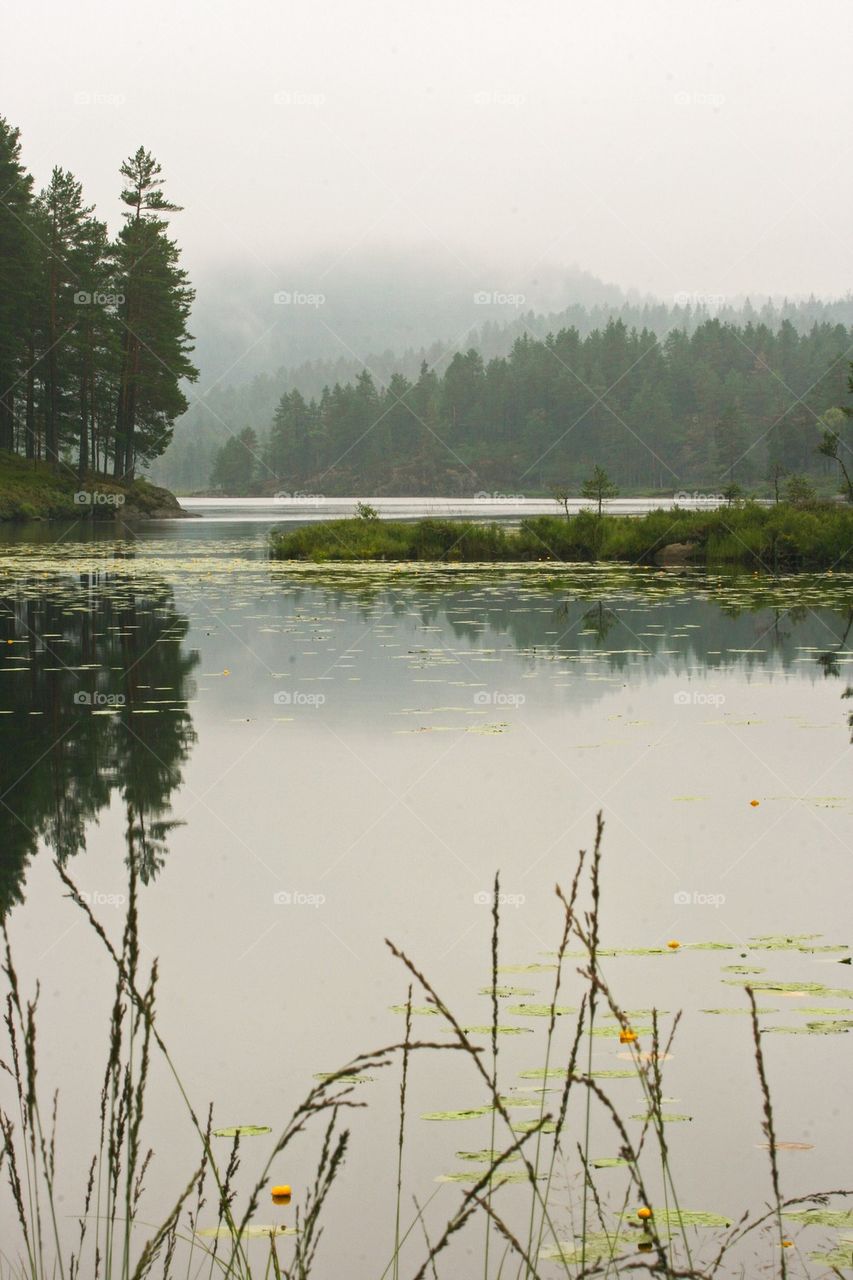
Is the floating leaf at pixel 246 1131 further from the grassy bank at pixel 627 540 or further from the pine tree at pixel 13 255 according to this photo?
the pine tree at pixel 13 255

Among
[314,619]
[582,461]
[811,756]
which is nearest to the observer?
[811,756]

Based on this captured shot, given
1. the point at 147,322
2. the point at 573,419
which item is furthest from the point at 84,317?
the point at 573,419

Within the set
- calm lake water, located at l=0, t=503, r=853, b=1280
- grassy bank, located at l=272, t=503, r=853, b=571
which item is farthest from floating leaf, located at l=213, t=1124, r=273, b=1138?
grassy bank, located at l=272, t=503, r=853, b=571

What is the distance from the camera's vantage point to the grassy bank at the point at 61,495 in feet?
209

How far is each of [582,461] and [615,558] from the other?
128 m

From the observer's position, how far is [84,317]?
74.2 m

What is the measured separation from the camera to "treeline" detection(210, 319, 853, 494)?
156 meters

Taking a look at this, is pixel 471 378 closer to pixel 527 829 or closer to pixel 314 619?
pixel 314 619

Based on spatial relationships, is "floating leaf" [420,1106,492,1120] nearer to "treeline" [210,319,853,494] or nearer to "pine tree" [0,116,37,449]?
"pine tree" [0,116,37,449]

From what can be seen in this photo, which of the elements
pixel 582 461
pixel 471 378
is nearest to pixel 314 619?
pixel 582 461

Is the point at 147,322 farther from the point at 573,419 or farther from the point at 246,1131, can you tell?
the point at 573,419

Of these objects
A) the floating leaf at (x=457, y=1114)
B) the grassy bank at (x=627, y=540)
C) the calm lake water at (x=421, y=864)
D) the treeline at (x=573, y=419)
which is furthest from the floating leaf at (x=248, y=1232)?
the treeline at (x=573, y=419)

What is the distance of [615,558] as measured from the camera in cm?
3553

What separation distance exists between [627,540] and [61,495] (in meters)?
39.7
